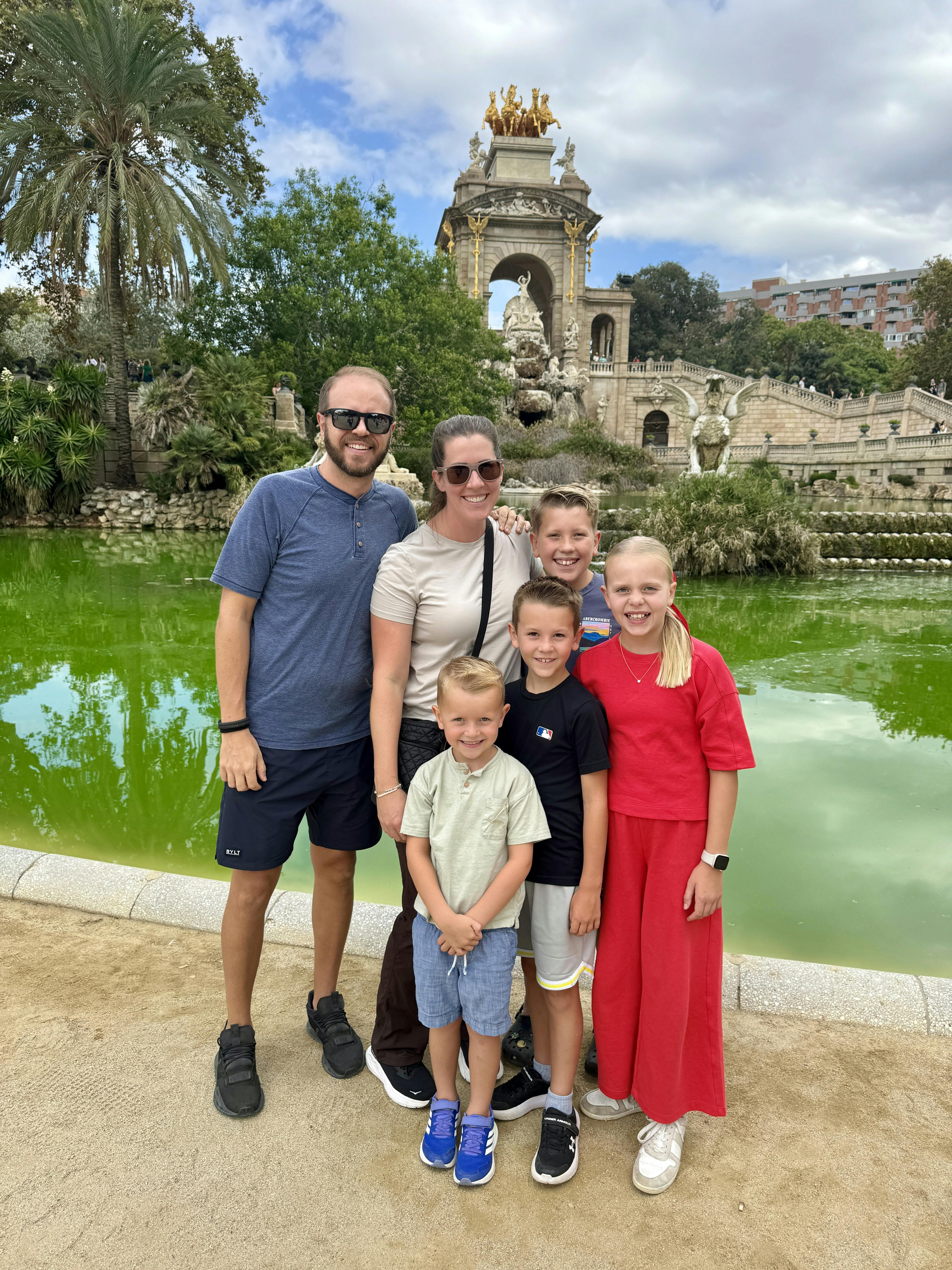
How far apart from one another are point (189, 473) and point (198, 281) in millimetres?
7664

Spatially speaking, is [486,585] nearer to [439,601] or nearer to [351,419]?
[439,601]

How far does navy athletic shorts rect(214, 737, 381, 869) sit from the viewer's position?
7.13 feet

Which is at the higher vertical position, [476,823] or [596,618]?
[596,618]

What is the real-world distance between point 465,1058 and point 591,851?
80 centimetres

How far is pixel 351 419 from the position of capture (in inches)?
83.0

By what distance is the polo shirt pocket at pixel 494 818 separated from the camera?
192 cm

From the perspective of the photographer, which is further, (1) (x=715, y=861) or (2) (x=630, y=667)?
(2) (x=630, y=667)

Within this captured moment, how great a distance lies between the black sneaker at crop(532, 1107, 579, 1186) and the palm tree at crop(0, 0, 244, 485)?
1851cm

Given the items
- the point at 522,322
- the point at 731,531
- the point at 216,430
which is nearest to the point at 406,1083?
the point at 731,531

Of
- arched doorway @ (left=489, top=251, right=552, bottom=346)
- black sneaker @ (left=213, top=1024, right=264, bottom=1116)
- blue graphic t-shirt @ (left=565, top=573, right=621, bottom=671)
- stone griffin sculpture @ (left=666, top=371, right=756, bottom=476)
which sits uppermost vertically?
arched doorway @ (left=489, top=251, right=552, bottom=346)

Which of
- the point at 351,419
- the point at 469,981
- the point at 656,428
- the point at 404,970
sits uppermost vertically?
the point at 656,428

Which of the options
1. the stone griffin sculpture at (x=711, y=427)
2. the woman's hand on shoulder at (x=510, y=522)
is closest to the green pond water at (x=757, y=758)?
the woman's hand on shoulder at (x=510, y=522)

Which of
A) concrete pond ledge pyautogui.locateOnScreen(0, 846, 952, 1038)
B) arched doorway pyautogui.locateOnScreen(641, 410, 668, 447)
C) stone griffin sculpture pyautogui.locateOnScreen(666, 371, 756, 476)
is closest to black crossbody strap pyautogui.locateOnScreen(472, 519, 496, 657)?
concrete pond ledge pyautogui.locateOnScreen(0, 846, 952, 1038)

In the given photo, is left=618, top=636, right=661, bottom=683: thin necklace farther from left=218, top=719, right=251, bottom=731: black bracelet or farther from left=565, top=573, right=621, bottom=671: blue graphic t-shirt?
left=218, top=719, right=251, bottom=731: black bracelet
